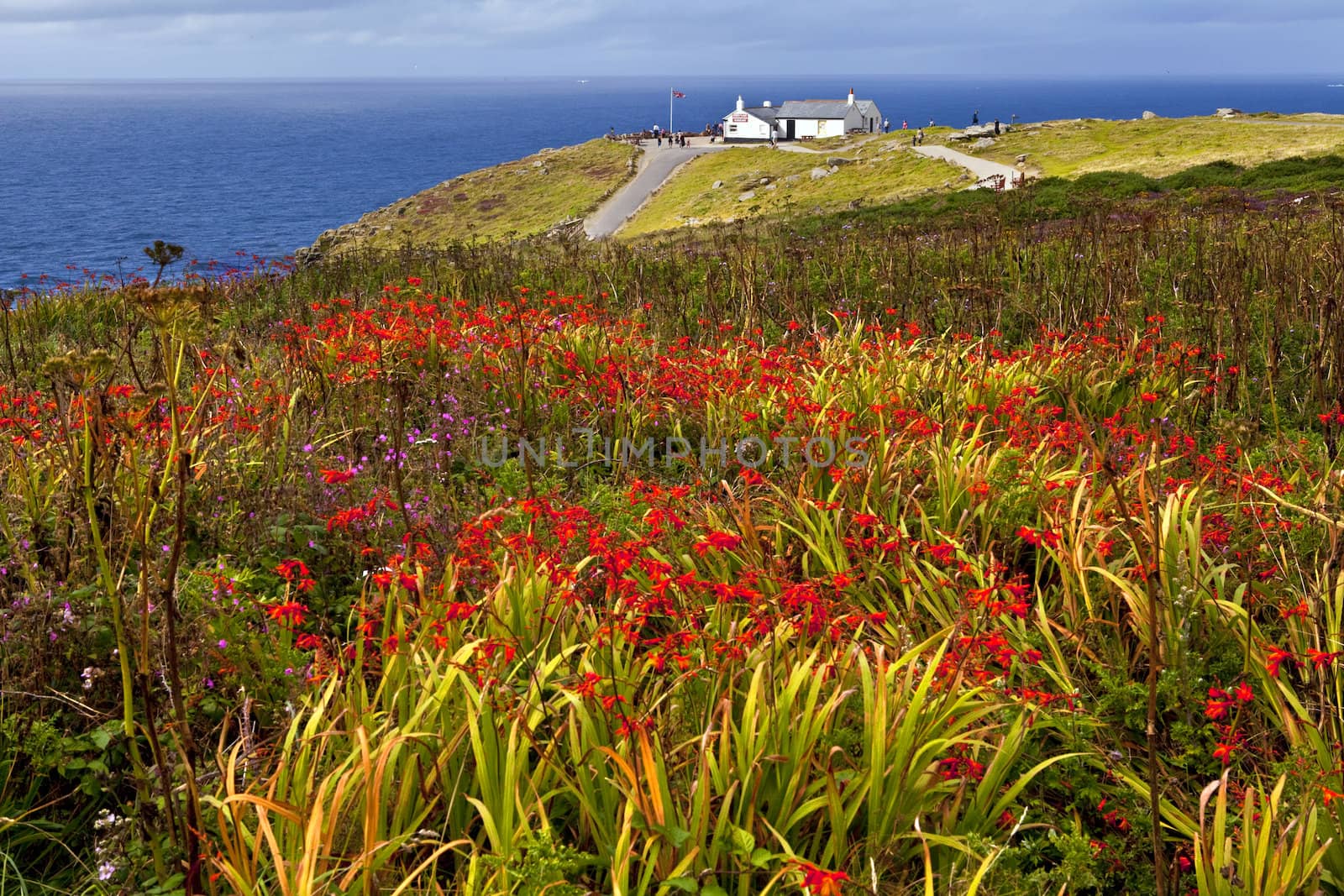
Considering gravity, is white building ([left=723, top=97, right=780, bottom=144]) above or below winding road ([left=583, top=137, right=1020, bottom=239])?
above

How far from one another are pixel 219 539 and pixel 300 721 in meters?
1.46

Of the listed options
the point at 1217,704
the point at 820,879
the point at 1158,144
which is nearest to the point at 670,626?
the point at 820,879

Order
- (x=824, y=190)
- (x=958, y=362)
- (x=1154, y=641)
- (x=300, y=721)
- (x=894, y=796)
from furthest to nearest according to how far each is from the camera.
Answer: (x=824, y=190) < (x=958, y=362) < (x=300, y=721) < (x=894, y=796) < (x=1154, y=641)

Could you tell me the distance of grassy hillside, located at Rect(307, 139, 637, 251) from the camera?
5497 cm

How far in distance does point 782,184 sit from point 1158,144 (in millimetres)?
17173

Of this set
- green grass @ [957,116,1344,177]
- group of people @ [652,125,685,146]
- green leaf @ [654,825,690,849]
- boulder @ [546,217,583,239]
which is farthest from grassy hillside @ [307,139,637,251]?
green leaf @ [654,825,690,849]

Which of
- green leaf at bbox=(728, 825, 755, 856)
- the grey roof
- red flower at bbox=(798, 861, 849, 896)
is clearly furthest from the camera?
the grey roof

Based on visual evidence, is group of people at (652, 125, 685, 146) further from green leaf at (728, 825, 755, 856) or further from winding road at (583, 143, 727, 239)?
green leaf at (728, 825, 755, 856)

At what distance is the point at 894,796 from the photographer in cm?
262

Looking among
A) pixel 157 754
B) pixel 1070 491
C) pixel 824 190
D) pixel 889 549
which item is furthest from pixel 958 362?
pixel 824 190

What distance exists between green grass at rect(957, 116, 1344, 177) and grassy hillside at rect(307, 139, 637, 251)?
23.2 metres

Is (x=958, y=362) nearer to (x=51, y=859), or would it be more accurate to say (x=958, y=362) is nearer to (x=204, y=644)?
(x=204, y=644)

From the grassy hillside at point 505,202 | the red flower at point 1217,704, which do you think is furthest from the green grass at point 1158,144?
the red flower at point 1217,704

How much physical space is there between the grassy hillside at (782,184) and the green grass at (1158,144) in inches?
159
